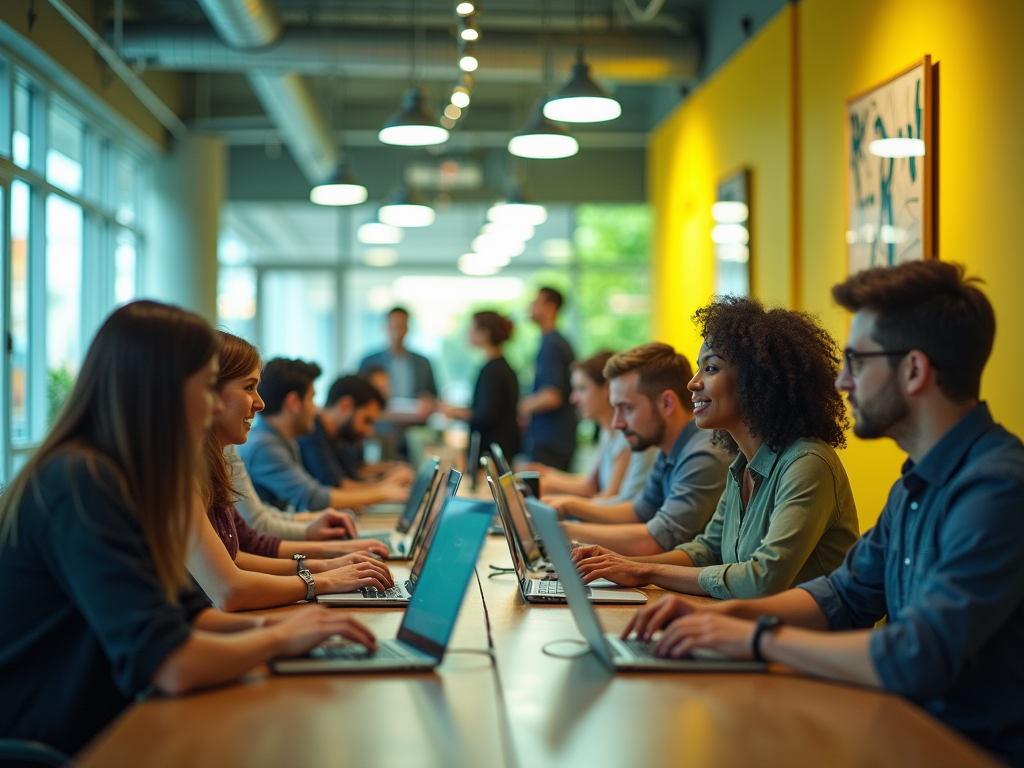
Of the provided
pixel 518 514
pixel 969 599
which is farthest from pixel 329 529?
pixel 969 599

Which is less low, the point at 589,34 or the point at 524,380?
the point at 589,34

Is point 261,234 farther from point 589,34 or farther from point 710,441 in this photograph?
point 710,441

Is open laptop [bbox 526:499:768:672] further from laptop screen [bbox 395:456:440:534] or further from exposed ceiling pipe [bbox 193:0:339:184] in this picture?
exposed ceiling pipe [bbox 193:0:339:184]

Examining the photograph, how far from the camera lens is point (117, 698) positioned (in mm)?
1752

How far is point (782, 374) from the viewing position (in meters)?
2.62

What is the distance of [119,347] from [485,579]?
1427 mm

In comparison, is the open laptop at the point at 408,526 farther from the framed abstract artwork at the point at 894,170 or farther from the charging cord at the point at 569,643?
the framed abstract artwork at the point at 894,170

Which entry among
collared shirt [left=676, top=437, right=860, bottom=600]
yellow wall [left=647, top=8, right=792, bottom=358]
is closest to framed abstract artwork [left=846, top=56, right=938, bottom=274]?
yellow wall [left=647, top=8, right=792, bottom=358]

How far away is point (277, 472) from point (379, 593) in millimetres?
1836

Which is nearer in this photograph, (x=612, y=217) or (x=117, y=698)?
(x=117, y=698)

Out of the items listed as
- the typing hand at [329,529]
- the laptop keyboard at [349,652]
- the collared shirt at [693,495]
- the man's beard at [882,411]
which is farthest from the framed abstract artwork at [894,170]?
the laptop keyboard at [349,652]

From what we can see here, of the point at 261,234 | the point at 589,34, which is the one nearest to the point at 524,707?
the point at 589,34

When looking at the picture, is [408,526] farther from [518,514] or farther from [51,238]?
[51,238]

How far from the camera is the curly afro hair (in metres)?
2.57
